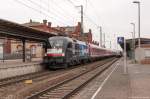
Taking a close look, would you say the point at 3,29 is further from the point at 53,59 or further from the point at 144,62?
the point at 144,62

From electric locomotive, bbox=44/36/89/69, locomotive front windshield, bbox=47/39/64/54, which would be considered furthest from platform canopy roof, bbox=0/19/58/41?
electric locomotive, bbox=44/36/89/69

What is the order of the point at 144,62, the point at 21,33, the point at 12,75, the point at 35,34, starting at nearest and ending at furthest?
the point at 12,75 → the point at 21,33 → the point at 35,34 → the point at 144,62

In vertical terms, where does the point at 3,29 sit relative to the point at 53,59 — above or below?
above

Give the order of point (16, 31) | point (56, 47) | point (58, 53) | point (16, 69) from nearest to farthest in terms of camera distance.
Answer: point (16, 69)
point (16, 31)
point (58, 53)
point (56, 47)

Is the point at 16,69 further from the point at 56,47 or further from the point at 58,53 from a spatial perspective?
the point at 56,47

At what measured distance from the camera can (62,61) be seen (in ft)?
116

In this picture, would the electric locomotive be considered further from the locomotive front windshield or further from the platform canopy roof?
the platform canopy roof

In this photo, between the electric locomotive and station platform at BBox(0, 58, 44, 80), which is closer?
station platform at BBox(0, 58, 44, 80)

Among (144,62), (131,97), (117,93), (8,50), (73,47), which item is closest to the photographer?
(131,97)

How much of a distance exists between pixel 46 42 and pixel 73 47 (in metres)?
3.67

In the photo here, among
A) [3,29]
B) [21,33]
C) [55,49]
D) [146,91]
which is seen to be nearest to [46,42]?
[55,49]

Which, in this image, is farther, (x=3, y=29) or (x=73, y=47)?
(x=73, y=47)

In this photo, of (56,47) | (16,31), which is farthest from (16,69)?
(56,47)

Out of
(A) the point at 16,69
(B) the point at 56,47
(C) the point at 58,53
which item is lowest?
(A) the point at 16,69
